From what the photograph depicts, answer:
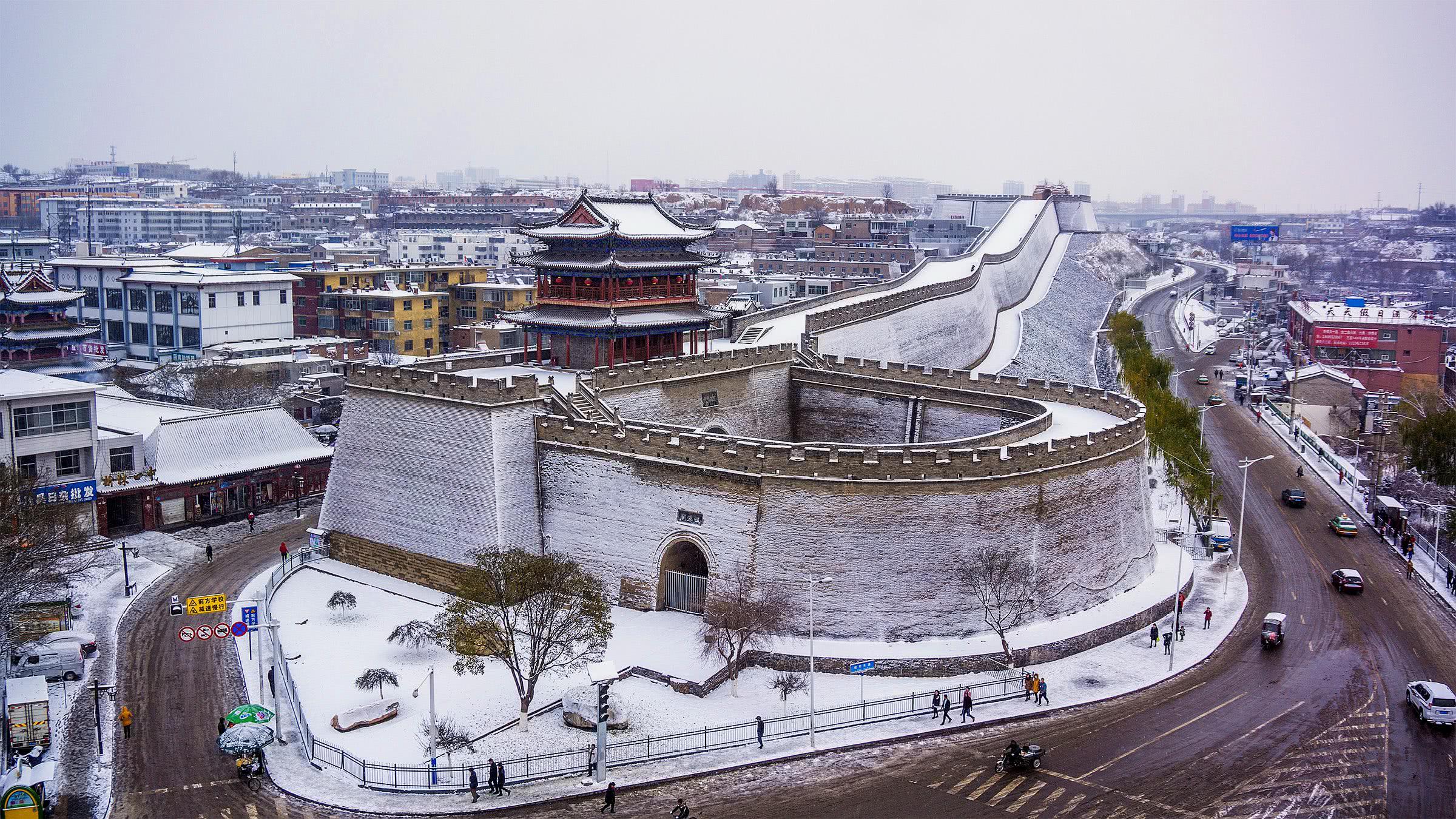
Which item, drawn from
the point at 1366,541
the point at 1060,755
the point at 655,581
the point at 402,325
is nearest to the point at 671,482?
the point at 655,581

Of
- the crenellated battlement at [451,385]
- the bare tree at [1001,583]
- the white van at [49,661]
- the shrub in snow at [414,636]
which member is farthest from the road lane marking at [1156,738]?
the white van at [49,661]

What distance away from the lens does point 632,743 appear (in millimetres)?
26750

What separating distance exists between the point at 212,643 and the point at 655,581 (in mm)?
12915

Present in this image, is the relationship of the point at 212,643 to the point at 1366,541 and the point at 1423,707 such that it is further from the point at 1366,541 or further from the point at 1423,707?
the point at 1366,541

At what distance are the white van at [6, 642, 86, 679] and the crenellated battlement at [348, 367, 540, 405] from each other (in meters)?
12.2

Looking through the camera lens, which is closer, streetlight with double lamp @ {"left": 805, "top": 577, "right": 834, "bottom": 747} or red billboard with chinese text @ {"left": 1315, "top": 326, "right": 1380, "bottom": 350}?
streetlight with double lamp @ {"left": 805, "top": 577, "right": 834, "bottom": 747}

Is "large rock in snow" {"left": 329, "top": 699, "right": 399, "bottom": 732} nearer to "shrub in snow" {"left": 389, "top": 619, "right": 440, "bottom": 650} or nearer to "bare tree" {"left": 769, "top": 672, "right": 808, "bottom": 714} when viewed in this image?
"shrub in snow" {"left": 389, "top": 619, "right": 440, "bottom": 650}

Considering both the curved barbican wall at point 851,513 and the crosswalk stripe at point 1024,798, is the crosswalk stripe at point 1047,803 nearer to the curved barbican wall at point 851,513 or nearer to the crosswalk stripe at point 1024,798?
the crosswalk stripe at point 1024,798

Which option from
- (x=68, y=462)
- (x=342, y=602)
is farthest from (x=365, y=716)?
(x=68, y=462)

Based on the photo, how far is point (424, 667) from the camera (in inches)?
1242

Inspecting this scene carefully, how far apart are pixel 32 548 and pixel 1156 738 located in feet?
97.3

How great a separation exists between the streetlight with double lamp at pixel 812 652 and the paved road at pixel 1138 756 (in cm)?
80

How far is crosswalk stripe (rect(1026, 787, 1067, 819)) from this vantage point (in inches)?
971

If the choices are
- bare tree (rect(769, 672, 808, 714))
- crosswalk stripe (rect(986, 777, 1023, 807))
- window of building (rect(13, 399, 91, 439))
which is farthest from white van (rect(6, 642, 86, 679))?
crosswalk stripe (rect(986, 777, 1023, 807))
